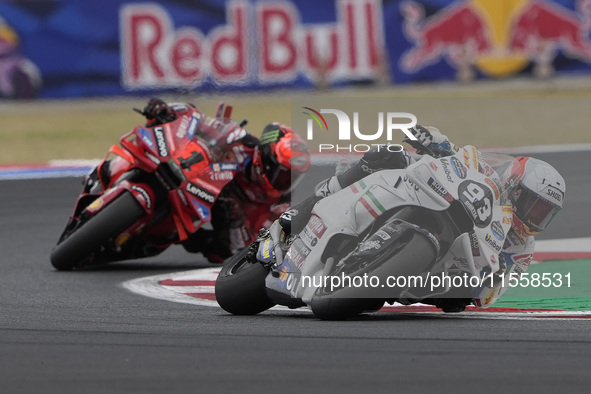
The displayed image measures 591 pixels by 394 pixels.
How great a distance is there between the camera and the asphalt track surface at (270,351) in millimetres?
4738

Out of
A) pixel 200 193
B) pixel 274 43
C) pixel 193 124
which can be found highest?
pixel 274 43

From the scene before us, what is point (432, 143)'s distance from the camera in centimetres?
667

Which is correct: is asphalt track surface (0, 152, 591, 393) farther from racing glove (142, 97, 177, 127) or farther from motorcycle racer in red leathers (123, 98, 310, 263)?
racing glove (142, 97, 177, 127)

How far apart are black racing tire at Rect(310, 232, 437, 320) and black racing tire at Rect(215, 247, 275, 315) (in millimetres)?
581

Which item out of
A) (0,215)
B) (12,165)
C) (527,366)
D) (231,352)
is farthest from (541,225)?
(12,165)

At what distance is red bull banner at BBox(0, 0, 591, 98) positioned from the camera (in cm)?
2300

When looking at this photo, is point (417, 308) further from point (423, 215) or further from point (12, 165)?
point (12, 165)

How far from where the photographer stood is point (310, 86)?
2391cm

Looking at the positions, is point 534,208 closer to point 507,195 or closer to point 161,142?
point 507,195

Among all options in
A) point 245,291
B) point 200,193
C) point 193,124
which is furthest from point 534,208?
point 193,124

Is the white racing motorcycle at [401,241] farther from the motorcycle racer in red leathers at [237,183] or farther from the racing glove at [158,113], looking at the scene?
the racing glove at [158,113]

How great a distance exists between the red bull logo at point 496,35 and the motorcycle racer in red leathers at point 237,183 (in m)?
15.1

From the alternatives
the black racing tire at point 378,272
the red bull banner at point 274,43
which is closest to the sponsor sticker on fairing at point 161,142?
the black racing tire at point 378,272

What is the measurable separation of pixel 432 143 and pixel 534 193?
0.62 m
